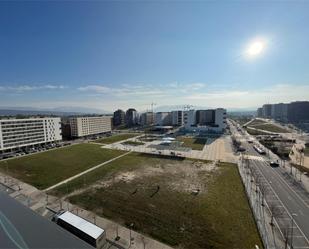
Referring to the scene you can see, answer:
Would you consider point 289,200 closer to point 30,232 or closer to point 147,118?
point 30,232

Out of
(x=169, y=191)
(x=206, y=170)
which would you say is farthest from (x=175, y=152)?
(x=169, y=191)

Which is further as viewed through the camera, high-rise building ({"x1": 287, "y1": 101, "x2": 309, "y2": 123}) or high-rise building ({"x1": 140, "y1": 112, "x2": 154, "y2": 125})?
high-rise building ({"x1": 287, "y1": 101, "x2": 309, "y2": 123})

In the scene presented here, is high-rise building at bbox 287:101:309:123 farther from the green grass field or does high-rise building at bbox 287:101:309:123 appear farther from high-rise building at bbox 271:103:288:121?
the green grass field

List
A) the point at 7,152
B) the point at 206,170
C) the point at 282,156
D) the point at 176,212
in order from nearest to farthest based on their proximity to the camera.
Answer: the point at 176,212
the point at 206,170
the point at 282,156
the point at 7,152

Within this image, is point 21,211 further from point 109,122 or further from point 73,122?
point 109,122

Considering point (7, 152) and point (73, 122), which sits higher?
point (73, 122)

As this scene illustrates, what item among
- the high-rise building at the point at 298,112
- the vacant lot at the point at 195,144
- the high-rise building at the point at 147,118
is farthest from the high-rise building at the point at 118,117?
the high-rise building at the point at 298,112

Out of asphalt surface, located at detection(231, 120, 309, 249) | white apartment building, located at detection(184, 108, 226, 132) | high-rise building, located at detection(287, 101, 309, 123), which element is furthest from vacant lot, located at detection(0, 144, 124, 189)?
high-rise building, located at detection(287, 101, 309, 123)
